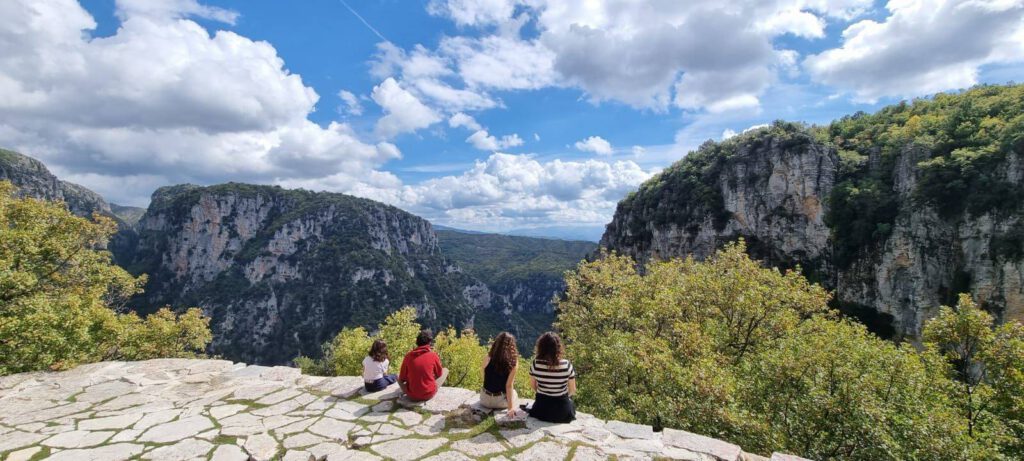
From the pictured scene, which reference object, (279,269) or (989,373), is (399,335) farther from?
(279,269)

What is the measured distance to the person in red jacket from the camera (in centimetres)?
840

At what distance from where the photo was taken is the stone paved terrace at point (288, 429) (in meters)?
6.47

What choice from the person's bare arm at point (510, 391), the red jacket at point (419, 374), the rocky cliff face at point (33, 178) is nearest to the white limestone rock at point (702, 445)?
the person's bare arm at point (510, 391)

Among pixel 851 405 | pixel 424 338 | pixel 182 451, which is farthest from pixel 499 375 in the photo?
pixel 851 405

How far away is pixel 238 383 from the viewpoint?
1023cm

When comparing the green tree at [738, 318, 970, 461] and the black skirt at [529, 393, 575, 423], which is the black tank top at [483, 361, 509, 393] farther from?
the green tree at [738, 318, 970, 461]

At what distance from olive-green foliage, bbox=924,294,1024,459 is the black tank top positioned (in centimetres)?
1013

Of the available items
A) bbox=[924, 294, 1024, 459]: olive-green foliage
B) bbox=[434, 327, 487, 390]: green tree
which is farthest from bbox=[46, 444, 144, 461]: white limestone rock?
bbox=[924, 294, 1024, 459]: olive-green foliage

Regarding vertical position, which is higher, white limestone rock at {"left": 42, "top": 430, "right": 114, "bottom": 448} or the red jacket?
the red jacket

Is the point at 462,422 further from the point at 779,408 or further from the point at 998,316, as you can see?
the point at 998,316

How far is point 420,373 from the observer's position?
8453 millimetres

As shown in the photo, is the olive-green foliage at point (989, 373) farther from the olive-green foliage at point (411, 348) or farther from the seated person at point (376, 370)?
the olive-green foliage at point (411, 348)

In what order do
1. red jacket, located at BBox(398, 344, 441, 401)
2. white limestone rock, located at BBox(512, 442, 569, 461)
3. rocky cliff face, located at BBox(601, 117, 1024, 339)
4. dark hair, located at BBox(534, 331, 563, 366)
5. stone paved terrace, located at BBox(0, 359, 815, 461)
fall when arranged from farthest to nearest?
1. rocky cliff face, located at BBox(601, 117, 1024, 339)
2. red jacket, located at BBox(398, 344, 441, 401)
3. dark hair, located at BBox(534, 331, 563, 366)
4. stone paved terrace, located at BBox(0, 359, 815, 461)
5. white limestone rock, located at BBox(512, 442, 569, 461)

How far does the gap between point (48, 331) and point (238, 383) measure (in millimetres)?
7823
